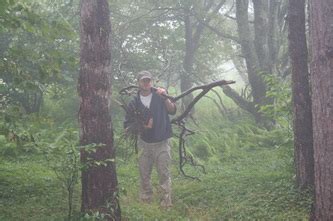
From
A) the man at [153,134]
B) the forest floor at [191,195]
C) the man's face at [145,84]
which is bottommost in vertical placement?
the forest floor at [191,195]

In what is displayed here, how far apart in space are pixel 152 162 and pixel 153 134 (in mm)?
665

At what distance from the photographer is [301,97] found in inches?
288

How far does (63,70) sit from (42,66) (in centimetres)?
685

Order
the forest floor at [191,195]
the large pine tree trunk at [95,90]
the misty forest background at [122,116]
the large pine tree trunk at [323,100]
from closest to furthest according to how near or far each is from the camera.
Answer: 1. the misty forest background at [122,116]
2. the large pine tree trunk at [323,100]
3. the large pine tree trunk at [95,90]
4. the forest floor at [191,195]

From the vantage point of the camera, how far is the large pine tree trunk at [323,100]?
18.3 feet

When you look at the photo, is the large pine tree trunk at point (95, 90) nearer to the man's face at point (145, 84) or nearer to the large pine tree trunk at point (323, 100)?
the man's face at point (145, 84)

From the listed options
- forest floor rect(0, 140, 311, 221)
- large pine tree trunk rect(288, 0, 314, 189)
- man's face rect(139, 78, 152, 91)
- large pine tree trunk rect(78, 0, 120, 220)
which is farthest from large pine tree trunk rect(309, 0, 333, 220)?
man's face rect(139, 78, 152, 91)

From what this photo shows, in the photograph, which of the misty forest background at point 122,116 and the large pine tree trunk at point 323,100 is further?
the large pine tree trunk at point 323,100

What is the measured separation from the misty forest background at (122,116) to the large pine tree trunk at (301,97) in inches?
9.5

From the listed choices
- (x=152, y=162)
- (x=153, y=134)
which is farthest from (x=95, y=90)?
(x=152, y=162)

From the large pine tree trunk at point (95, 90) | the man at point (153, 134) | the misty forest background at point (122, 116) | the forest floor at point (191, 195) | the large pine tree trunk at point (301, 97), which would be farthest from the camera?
the man at point (153, 134)

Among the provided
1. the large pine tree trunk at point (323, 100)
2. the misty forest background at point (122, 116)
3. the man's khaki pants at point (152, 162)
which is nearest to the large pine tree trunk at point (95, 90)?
the misty forest background at point (122, 116)

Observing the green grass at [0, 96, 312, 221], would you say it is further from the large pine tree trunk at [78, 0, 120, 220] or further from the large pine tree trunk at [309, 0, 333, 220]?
the large pine tree trunk at [309, 0, 333, 220]

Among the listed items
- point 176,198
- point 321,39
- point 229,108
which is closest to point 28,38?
point 176,198
